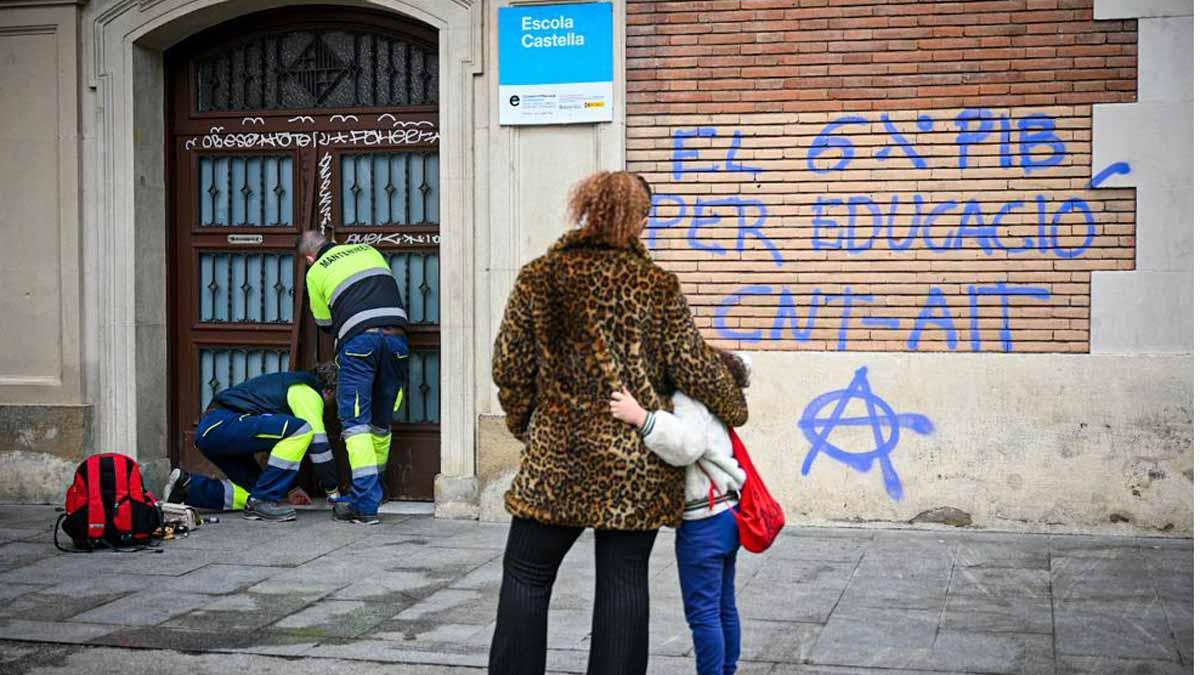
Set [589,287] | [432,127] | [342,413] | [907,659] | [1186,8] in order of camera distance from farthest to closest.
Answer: [432,127] < [342,413] < [1186,8] < [907,659] < [589,287]

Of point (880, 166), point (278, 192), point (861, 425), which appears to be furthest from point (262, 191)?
point (861, 425)

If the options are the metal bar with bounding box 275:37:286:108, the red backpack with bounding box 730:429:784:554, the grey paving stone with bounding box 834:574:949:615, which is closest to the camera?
the red backpack with bounding box 730:429:784:554

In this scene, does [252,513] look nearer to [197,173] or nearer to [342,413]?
[342,413]

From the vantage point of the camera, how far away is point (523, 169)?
30.6ft

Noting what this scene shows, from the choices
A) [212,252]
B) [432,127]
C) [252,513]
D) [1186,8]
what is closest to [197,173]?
[212,252]

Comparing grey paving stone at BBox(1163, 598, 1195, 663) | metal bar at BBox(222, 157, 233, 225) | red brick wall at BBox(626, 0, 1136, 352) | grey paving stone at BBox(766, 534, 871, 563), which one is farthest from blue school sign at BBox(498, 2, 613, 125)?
grey paving stone at BBox(1163, 598, 1195, 663)

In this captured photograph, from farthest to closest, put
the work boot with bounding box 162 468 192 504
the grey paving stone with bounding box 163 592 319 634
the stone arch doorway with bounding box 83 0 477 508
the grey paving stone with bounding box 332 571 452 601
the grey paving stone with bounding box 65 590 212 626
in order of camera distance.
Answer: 1. the stone arch doorway with bounding box 83 0 477 508
2. the work boot with bounding box 162 468 192 504
3. the grey paving stone with bounding box 332 571 452 601
4. the grey paving stone with bounding box 65 590 212 626
5. the grey paving stone with bounding box 163 592 319 634

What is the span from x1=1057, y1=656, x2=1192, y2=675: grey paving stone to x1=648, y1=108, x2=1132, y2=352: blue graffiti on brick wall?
319 centimetres

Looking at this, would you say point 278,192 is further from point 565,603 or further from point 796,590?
point 796,590

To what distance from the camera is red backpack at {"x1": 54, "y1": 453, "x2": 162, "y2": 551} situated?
8.26m

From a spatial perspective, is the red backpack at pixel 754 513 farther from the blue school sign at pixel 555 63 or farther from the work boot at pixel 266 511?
the work boot at pixel 266 511

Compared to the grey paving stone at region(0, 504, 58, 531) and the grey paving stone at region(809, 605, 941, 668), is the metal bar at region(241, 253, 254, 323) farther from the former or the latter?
the grey paving stone at region(809, 605, 941, 668)

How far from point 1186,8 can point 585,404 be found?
5533 mm

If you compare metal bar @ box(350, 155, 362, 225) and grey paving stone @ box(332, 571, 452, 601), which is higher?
metal bar @ box(350, 155, 362, 225)
